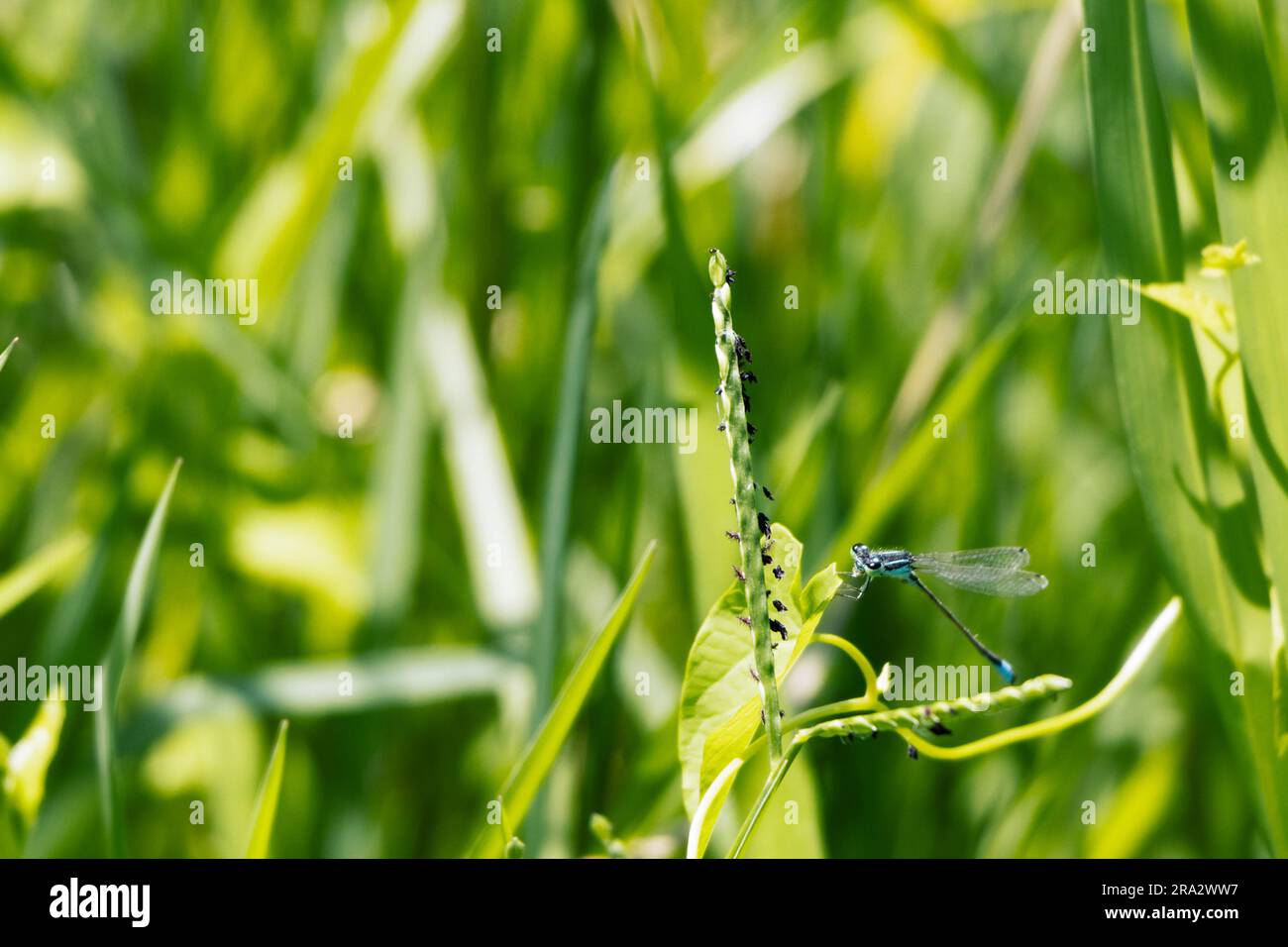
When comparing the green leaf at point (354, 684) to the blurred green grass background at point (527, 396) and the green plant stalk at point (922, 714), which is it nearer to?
the blurred green grass background at point (527, 396)

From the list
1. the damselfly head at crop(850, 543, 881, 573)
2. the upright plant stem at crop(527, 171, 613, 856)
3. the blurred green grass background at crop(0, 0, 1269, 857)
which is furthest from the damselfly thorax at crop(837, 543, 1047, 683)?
the upright plant stem at crop(527, 171, 613, 856)

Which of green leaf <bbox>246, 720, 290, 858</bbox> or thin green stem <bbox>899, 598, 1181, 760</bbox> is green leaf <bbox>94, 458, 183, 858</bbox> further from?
thin green stem <bbox>899, 598, 1181, 760</bbox>

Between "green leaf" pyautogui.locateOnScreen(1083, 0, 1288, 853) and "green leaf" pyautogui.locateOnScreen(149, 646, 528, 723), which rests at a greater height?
"green leaf" pyautogui.locateOnScreen(1083, 0, 1288, 853)

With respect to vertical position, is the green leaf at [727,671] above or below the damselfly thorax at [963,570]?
below

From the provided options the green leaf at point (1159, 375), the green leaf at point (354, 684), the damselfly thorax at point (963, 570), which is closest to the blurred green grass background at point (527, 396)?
the green leaf at point (354, 684)

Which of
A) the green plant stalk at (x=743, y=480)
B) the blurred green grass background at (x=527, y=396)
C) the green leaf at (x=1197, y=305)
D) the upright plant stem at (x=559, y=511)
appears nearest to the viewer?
the green plant stalk at (x=743, y=480)

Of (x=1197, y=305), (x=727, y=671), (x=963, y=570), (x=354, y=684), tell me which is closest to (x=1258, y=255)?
(x=1197, y=305)

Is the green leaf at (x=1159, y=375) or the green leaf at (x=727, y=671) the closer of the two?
the green leaf at (x=727, y=671)
